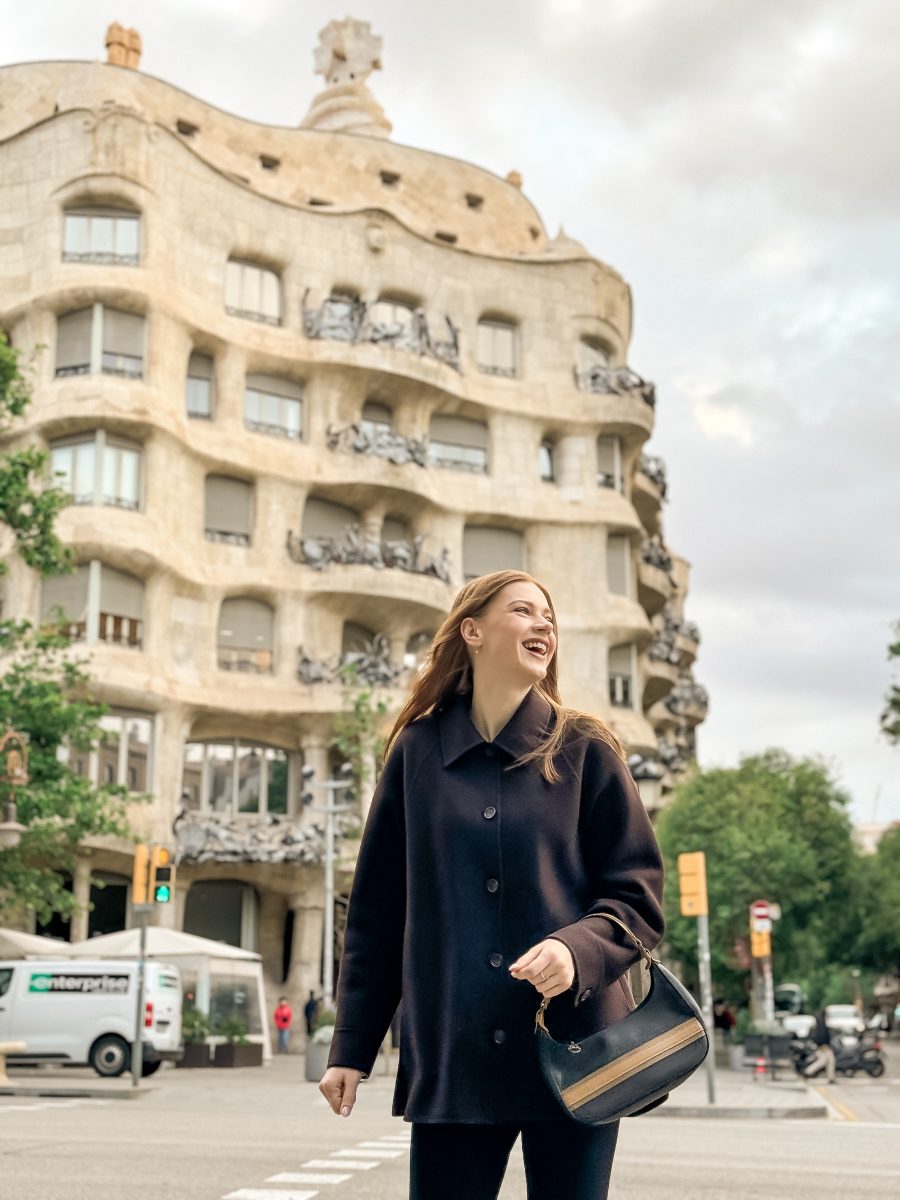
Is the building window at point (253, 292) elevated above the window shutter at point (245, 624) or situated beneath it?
elevated above

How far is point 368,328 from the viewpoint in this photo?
46.8 m

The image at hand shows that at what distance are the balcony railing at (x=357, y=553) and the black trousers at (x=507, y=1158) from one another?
41503 millimetres

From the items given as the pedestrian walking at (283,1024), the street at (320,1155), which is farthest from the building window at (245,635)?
the street at (320,1155)

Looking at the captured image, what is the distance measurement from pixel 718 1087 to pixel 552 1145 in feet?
72.1

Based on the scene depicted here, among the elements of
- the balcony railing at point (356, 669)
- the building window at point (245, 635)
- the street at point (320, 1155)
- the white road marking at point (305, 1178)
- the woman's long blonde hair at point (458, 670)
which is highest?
the building window at point (245, 635)

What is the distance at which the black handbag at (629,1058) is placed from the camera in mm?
3020

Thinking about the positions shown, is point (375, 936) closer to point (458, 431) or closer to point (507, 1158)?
point (507, 1158)

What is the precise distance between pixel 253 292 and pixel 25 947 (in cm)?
2155

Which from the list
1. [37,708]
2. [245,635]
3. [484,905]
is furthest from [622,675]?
[484,905]

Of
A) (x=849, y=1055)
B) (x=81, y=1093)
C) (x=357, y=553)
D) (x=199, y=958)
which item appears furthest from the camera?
(x=357, y=553)

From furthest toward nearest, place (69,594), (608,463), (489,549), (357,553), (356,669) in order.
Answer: (608,463)
(489,549)
(357,553)
(356,669)
(69,594)

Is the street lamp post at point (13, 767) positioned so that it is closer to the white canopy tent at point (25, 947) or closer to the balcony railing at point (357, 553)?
the white canopy tent at point (25, 947)

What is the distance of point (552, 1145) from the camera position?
10.4 ft

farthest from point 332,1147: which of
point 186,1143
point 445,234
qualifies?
point 445,234
